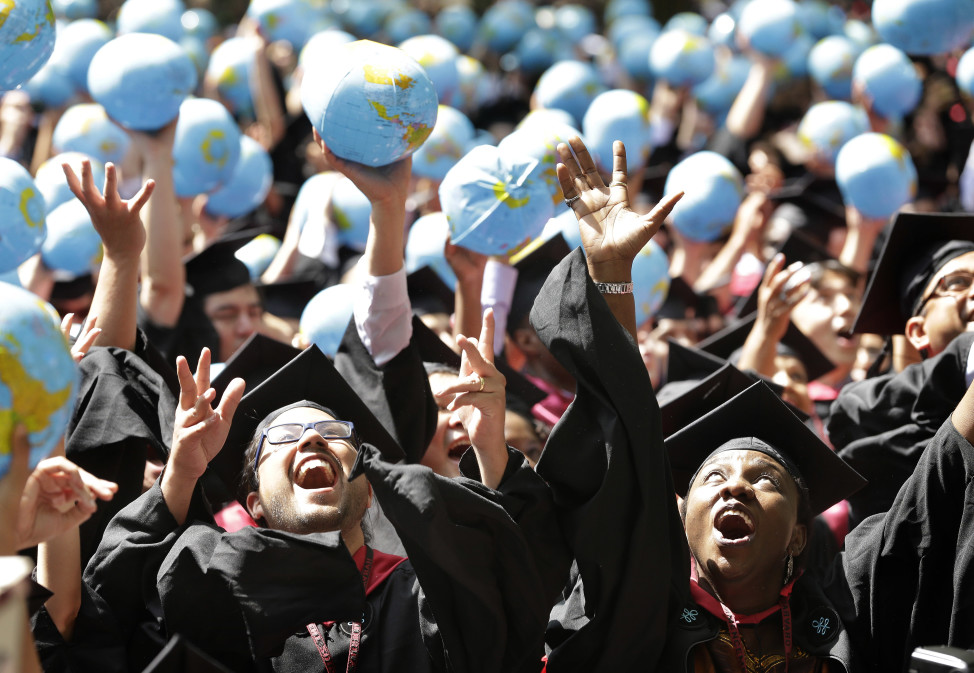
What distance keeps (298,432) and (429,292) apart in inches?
68.0

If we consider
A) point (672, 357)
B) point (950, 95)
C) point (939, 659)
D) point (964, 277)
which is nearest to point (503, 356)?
point (672, 357)

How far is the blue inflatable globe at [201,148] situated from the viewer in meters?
5.68

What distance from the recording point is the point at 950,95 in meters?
8.77

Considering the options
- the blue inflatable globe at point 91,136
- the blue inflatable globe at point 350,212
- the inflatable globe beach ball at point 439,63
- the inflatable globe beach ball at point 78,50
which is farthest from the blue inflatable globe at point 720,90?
the blue inflatable globe at point 91,136

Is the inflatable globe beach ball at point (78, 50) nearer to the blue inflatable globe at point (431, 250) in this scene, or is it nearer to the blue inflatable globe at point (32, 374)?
the blue inflatable globe at point (431, 250)

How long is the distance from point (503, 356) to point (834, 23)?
727cm


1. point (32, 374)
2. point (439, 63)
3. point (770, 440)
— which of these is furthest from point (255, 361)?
point (439, 63)

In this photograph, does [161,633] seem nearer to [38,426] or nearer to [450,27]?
[38,426]

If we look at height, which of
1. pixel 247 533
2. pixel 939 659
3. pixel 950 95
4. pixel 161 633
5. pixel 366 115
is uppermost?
pixel 366 115

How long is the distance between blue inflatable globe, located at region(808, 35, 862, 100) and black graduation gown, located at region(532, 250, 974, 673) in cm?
586

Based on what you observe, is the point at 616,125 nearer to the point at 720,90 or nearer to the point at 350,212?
the point at 350,212

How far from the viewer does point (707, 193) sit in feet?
19.5

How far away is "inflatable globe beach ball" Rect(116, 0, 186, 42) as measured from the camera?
7254 millimetres

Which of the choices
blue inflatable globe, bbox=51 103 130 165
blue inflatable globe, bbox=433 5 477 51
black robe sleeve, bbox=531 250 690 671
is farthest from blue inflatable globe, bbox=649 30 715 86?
black robe sleeve, bbox=531 250 690 671
